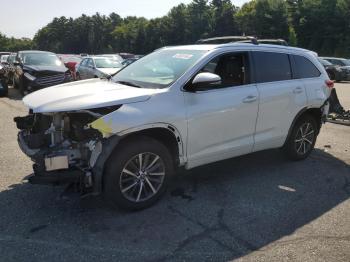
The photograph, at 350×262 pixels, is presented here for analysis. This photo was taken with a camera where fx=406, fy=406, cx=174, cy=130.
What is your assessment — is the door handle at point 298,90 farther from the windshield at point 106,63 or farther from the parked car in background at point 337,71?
the parked car in background at point 337,71

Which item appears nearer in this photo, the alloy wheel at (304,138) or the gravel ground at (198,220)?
the gravel ground at (198,220)

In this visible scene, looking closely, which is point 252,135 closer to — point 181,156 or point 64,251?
point 181,156

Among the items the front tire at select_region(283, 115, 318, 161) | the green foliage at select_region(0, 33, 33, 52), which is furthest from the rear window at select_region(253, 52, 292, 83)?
the green foliage at select_region(0, 33, 33, 52)

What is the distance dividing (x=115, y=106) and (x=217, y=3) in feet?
340

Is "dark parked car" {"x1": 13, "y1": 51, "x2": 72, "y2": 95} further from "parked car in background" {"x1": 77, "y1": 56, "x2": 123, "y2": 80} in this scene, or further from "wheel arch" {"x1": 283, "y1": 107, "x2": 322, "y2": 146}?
"wheel arch" {"x1": 283, "y1": 107, "x2": 322, "y2": 146}

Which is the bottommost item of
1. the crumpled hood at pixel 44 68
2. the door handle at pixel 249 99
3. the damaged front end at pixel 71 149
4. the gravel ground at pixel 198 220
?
the gravel ground at pixel 198 220

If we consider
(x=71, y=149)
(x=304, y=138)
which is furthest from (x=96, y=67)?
(x=71, y=149)

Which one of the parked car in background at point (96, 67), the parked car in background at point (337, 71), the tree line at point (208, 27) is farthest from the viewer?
the tree line at point (208, 27)

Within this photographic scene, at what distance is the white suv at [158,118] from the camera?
13.6 feet

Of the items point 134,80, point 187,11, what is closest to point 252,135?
point 134,80

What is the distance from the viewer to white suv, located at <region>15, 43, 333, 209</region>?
415 cm

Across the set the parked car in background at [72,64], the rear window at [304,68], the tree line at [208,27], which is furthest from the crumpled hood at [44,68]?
the tree line at [208,27]

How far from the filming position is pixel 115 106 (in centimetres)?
418

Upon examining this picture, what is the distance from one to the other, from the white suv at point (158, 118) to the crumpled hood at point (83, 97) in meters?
0.01
